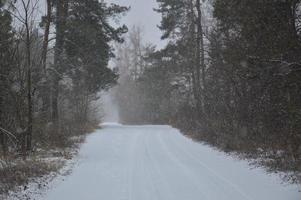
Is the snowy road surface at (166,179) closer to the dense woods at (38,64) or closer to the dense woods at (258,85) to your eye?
the dense woods at (258,85)

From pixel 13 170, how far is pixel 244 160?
7294 millimetres

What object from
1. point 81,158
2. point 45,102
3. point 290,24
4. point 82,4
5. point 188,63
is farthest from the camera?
point 188,63

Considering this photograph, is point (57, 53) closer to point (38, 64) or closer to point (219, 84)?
point (38, 64)

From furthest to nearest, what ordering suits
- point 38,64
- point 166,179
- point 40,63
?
point 38,64, point 40,63, point 166,179

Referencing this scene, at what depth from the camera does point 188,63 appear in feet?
119

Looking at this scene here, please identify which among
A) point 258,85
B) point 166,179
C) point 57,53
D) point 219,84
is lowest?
point 166,179

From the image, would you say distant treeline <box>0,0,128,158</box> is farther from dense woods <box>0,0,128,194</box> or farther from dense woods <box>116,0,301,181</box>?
dense woods <box>116,0,301,181</box>

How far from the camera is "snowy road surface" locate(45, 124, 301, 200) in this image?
→ 9.16 metres

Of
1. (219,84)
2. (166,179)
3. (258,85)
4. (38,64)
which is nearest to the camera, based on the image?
(166,179)

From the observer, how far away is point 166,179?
1098cm

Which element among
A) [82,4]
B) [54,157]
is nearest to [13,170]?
[54,157]

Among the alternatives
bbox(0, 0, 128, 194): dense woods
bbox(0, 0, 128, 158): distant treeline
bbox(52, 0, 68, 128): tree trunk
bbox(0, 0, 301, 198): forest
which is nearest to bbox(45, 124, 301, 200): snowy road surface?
bbox(0, 0, 301, 198): forest

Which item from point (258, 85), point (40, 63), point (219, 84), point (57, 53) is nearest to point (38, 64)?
point (40, 63)

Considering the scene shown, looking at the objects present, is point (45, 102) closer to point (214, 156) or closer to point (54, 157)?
point (54, 157)
